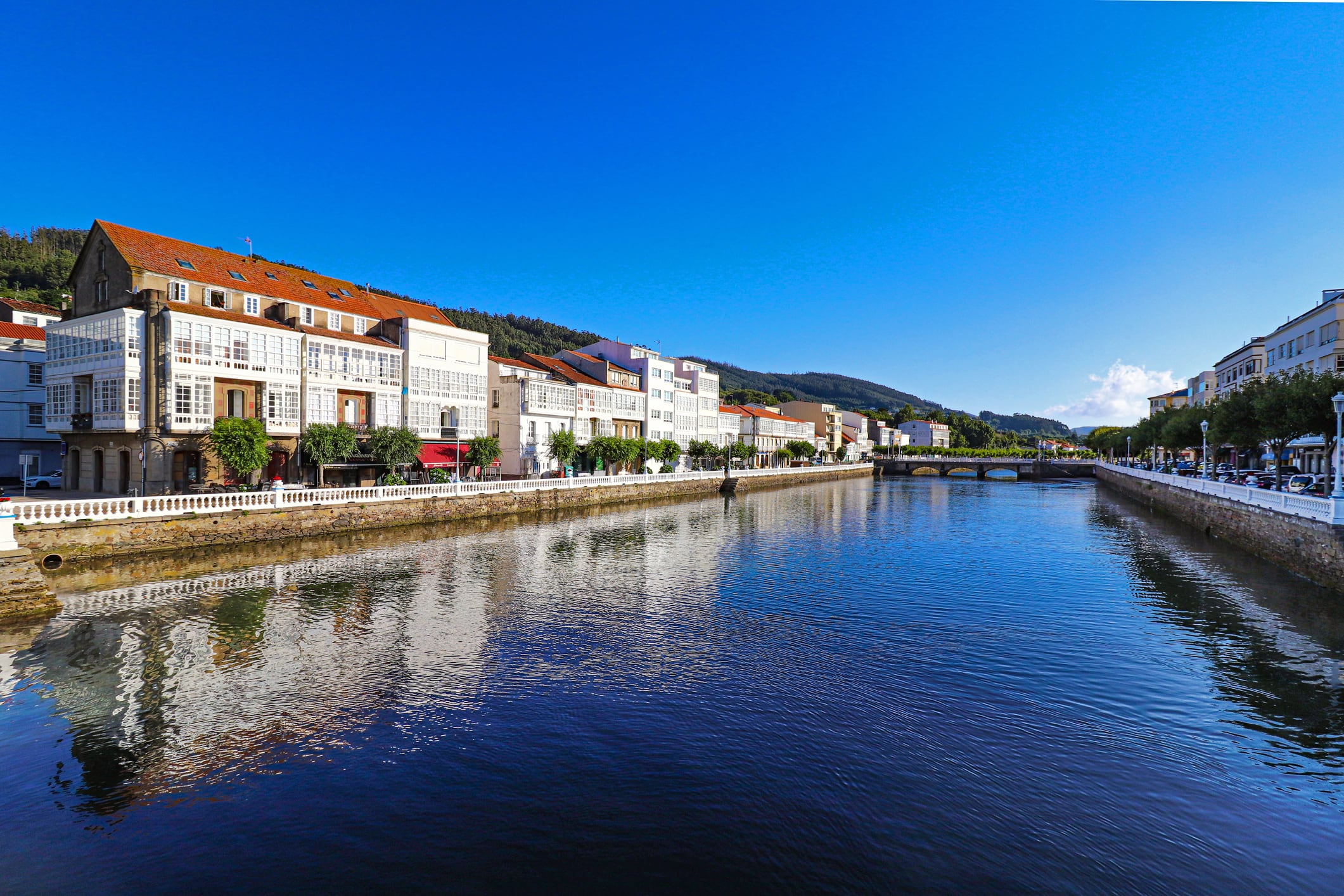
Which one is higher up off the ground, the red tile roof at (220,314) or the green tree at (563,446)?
the red tile roof at (220,314)

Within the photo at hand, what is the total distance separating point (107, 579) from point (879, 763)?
2674 centimetres

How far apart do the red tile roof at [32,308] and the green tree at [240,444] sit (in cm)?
3477

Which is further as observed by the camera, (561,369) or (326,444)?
(561,369)

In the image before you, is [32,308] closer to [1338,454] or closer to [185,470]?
[185,470]

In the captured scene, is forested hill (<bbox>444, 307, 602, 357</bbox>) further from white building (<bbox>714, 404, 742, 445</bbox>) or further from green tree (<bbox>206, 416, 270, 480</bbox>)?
green tree (<bbox>206, 416, 270, 480</bbox>)

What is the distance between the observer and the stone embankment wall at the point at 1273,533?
23.3 metres

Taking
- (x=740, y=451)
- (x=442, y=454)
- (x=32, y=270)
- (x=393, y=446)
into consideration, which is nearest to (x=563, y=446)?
(x=442, y=454)

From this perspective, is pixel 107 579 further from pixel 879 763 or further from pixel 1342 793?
pixel 1342 793

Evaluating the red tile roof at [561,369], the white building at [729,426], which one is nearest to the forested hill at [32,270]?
the red tile roof at [561,369]

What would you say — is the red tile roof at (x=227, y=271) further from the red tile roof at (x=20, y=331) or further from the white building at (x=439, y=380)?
the red tile roof at (x=20, y=331)

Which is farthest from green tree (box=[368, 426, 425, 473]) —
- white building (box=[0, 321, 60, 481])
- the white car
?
white building (box=[0, 321, 60, 481])

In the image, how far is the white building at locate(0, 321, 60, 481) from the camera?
47562 millimetres

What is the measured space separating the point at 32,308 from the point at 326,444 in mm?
38119

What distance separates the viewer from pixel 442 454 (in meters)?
52.4
